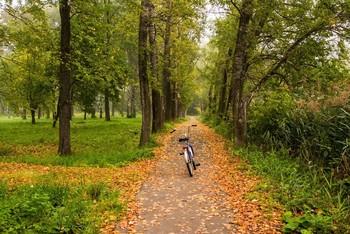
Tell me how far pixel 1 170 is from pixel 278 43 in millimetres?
12661

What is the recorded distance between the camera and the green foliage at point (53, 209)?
187 inches

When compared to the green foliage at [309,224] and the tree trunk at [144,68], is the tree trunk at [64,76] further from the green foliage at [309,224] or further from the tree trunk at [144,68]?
the green foliage at [309,224]

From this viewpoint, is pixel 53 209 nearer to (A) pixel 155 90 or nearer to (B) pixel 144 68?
(B) pixel 144 68

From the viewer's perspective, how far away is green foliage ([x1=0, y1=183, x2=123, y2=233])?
4.75m

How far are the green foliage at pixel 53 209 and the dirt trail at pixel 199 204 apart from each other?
69cm

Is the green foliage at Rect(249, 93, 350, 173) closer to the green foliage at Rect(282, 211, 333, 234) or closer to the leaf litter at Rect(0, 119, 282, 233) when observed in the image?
the leaf litter at Rect(0, 119, 282, 233)

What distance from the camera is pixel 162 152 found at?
1295 centimetres

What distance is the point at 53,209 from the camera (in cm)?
552

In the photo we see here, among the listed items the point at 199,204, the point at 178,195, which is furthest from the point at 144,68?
the point at 199,204

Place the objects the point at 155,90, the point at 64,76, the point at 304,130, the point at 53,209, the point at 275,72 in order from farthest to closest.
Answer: the point at 155,90 → the point at 275,72 → the point at 64,76 → the point at 304,130 → the point at 53,209

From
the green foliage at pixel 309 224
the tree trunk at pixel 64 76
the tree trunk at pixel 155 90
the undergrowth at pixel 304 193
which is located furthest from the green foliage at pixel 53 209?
the tree trunk at pixel 155 90

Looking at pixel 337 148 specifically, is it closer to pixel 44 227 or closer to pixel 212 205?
pixel 212 205

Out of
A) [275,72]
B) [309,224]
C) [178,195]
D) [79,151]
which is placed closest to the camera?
[309,224]

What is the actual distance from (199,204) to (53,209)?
302 cm
